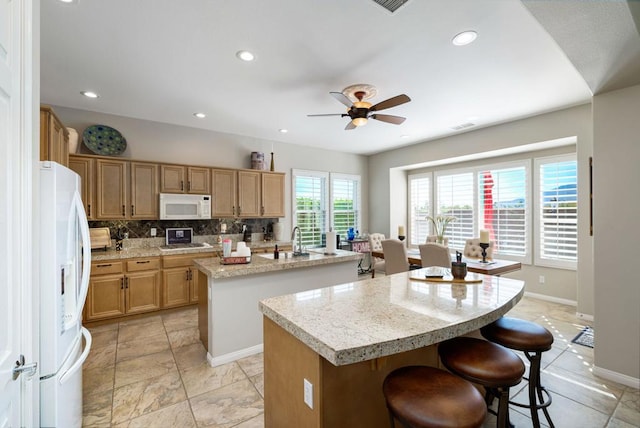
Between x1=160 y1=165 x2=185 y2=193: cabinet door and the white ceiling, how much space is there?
2.64 feet

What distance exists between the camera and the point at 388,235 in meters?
6.50

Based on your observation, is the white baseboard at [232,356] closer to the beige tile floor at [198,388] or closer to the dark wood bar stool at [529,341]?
the beige tile floor at [198,388]

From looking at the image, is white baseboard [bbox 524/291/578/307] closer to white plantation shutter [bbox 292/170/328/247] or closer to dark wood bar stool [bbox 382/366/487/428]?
white plantation shutter [bbox 292/170/328/247]

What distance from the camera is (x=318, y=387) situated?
3.93ft

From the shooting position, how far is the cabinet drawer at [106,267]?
11.6 feet

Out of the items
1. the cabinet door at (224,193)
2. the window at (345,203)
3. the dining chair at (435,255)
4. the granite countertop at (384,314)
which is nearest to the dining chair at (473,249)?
the dining chair at (435,255)

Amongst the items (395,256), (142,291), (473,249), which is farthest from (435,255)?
(142,291)

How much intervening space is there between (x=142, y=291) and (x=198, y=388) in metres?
2.11

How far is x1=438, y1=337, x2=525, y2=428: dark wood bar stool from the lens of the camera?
51.2 inches

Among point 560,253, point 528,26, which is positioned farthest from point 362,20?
point 560,253

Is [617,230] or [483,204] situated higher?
[483,204]

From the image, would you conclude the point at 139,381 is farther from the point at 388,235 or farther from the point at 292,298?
the point at 388,235

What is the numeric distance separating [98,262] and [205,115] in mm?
2442

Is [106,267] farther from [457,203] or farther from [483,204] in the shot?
[483,204]
